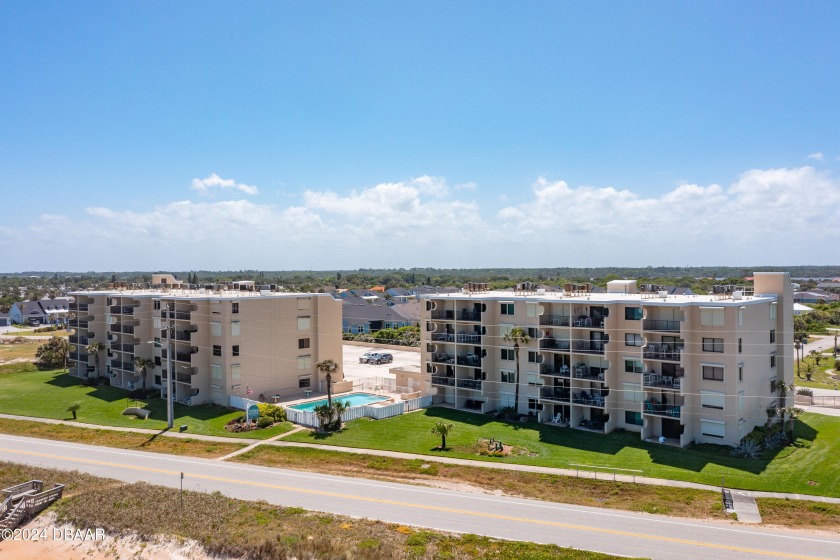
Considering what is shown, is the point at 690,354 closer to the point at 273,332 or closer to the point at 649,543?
the point at 649,543

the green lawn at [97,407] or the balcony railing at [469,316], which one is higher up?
the balcony railing at [469,316]

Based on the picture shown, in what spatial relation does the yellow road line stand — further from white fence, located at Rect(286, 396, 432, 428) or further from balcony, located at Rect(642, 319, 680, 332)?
balcony, located at Rect(642, 319, 680, 332)

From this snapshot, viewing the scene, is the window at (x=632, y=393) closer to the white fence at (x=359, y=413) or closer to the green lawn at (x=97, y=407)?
the white fence at (x=359, y=413)

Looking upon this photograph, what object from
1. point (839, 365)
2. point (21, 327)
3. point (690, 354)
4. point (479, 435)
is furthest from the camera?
point (21, 327)

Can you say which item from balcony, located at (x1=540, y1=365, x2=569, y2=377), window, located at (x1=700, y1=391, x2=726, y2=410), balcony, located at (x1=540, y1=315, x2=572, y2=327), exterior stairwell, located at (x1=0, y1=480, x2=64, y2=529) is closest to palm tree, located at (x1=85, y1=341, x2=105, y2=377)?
exterior stairwell, located at (x1=0, y1=480, x2=64, y2=529)

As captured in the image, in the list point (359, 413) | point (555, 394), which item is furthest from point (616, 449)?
point (359, 413)

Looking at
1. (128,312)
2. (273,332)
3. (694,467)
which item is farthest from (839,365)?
(128,312)

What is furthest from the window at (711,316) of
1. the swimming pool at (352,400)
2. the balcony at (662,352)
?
the swimming pool at (352,400)

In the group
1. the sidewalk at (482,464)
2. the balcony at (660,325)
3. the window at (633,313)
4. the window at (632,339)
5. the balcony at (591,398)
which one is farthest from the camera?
the balcony at (591,398)
